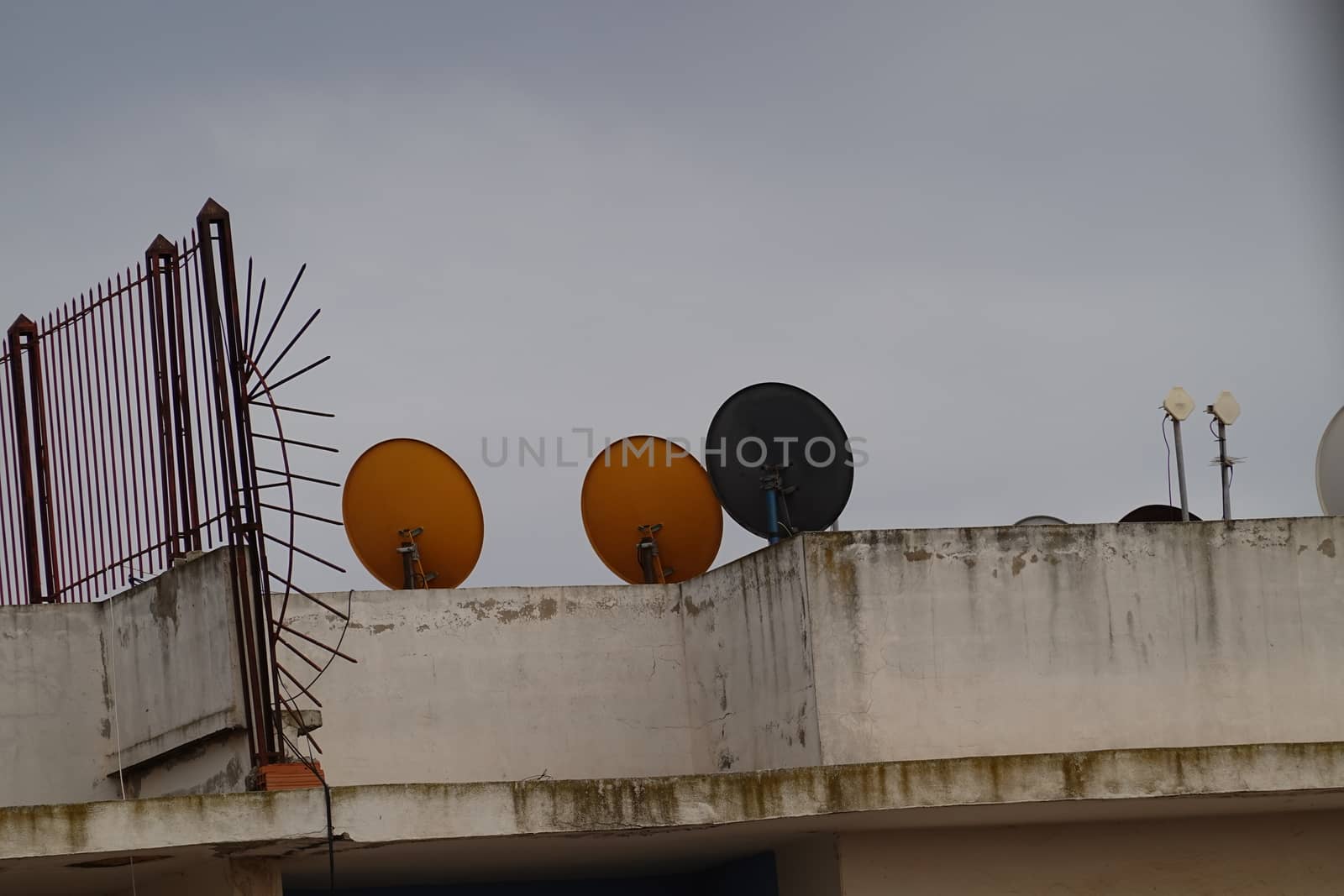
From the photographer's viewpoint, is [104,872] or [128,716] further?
[128,716]

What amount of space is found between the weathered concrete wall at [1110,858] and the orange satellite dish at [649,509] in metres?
3.46

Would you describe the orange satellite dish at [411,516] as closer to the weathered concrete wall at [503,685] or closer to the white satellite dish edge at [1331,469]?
the weathered concrete wall at [503,685]

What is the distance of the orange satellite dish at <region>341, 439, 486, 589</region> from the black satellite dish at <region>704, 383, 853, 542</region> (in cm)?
204

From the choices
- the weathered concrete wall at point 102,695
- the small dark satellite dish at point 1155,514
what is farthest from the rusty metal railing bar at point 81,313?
the small dark satellite dish at point 1155,514

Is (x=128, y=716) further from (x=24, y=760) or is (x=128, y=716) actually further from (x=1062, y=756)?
(x=1062, y=756)

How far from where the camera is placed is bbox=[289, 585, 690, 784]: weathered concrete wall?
1404cm

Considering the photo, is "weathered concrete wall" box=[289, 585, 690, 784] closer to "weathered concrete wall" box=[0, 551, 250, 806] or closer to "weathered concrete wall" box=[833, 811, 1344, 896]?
"weathered concrete wall" box=[0, 551, 250, 806]

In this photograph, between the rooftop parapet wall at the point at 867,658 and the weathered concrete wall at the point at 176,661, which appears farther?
the rooftop parapet wall at the point at 867,658

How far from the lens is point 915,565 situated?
13.3 meters

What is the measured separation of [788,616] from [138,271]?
197 inches

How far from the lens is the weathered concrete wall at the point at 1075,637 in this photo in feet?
43.0

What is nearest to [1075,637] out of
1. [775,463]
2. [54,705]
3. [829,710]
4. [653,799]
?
[829,710]

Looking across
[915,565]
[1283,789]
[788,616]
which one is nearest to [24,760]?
[788,616]

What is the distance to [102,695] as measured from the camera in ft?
44.3
